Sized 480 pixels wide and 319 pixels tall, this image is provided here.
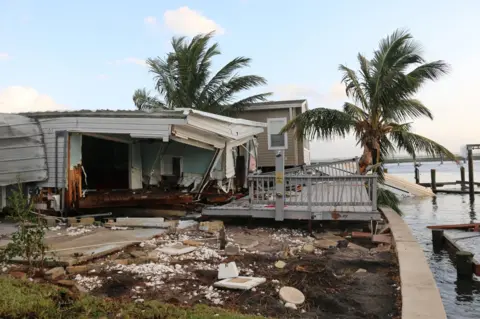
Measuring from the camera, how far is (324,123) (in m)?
12.7

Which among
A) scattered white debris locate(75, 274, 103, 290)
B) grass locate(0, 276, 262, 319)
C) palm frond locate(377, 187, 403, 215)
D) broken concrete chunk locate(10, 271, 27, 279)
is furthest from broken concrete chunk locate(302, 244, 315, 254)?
palm frond locate(377, 187, 403, 215)

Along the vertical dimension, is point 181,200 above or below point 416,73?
below

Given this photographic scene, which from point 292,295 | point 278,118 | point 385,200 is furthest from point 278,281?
point 278,118

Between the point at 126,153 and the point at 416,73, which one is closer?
the point at 416,73

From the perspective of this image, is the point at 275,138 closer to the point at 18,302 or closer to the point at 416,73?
the point at 416,73

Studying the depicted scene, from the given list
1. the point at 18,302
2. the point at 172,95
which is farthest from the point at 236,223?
the point at 172,95

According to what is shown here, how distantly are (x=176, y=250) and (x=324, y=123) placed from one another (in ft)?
25.1

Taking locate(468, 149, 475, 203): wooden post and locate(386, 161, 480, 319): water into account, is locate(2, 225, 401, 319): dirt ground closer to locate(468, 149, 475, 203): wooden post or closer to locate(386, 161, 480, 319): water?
locate(386, 161, 480, 319): water

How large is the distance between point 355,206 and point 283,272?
14.3ft

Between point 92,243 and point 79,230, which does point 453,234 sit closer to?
point 92,243

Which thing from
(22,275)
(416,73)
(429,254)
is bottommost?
(429,254)

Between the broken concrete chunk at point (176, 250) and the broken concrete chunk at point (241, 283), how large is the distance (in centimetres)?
181

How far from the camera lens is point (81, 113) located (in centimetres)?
1028

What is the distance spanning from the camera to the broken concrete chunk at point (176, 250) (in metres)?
6.69
